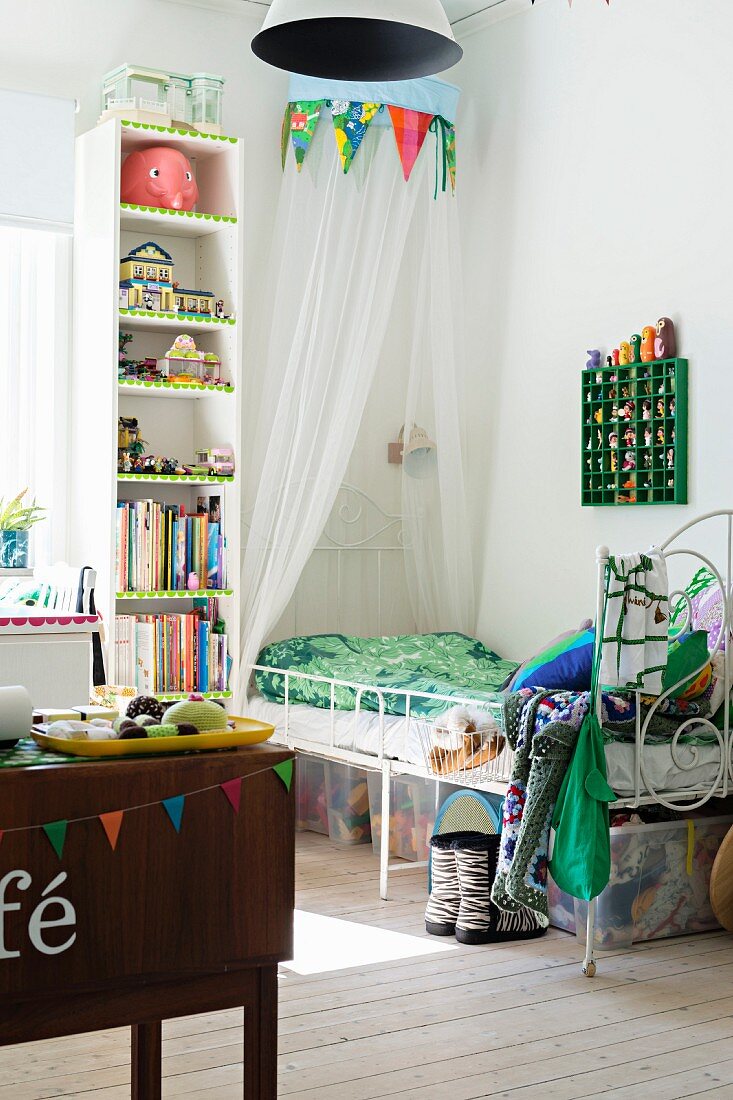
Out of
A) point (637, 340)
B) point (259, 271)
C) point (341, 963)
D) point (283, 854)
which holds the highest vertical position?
point (259, 271)

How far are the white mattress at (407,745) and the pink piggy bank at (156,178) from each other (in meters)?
1.79

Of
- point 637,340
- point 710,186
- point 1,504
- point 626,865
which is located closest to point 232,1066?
Answer: point 626,865

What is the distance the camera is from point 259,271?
5.07 meters

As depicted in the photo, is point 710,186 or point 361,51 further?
point 710,186

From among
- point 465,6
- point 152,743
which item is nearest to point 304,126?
point 465,6

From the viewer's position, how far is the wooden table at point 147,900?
5.64ft

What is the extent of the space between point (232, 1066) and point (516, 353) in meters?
3.22

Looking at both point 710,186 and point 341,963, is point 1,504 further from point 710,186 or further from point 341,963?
point 710,186

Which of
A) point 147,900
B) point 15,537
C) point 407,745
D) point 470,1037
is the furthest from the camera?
point 15,537

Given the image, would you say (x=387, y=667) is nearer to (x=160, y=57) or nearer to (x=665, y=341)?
(x=665, y=341)

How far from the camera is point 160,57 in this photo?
484 centimetres

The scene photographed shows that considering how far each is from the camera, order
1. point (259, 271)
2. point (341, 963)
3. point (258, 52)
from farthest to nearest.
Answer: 1. point (259, 271)
2. point (341, 963)
3. point (258, 52)

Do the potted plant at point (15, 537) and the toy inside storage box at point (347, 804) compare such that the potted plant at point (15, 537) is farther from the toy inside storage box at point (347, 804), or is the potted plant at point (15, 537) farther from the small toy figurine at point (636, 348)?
the small toy figurine at point (636, 348)

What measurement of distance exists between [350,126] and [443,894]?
278cm
